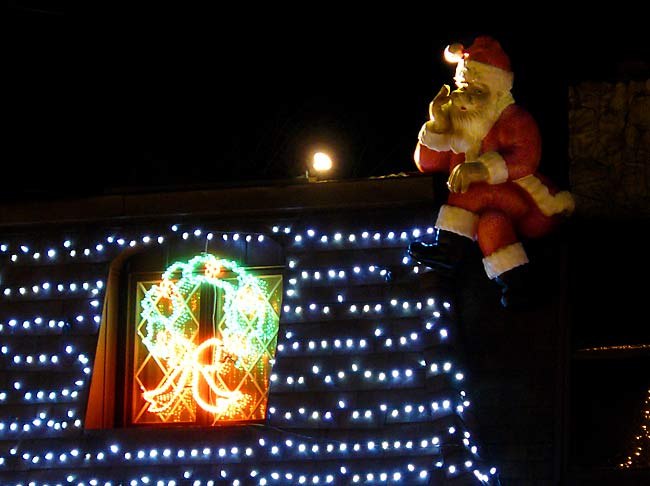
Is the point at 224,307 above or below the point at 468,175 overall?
below

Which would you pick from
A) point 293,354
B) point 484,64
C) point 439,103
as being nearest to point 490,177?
point 439,103

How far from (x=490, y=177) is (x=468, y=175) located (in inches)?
6.7

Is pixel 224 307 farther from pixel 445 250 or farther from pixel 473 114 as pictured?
pixel 473 114

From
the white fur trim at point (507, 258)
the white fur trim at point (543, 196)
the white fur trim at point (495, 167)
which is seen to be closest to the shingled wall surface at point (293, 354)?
the white fur trim at point (507, 258)

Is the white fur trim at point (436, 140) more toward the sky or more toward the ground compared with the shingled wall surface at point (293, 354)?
more toward the sky

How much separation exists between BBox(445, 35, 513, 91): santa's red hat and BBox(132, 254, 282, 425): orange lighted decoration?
2.32m

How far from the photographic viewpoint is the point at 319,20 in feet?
40.8

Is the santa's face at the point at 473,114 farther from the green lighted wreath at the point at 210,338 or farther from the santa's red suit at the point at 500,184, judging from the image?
the green lighted wreath at the point at 210,338

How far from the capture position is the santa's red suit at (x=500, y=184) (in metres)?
9.17

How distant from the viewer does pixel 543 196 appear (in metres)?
9.28

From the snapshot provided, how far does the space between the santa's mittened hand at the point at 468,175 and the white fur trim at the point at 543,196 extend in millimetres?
308

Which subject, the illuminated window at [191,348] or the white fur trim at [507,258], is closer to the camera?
the white fur trim at [507,258]

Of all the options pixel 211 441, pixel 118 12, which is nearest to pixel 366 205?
pixel 211 441

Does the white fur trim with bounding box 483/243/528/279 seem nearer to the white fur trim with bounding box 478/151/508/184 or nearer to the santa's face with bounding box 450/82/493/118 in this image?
the white fur trim with bounding box 478/151/508/184
